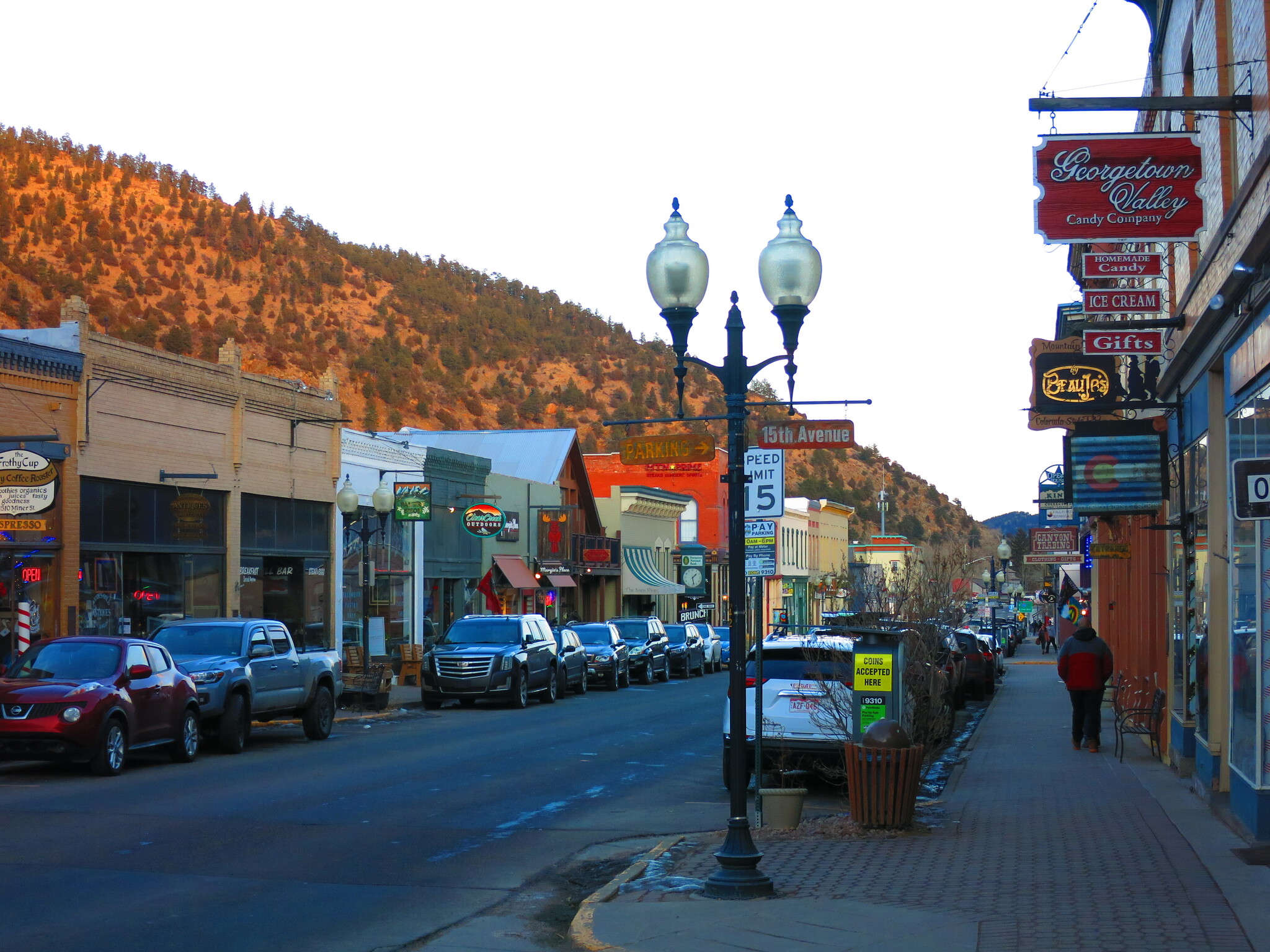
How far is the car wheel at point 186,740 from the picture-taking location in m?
17.7

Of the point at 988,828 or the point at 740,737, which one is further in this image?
the point at 988,828

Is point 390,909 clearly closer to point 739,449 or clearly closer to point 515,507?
point 739,449

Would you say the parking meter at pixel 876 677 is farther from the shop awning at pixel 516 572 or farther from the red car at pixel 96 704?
the shop awning at pixel 516 572

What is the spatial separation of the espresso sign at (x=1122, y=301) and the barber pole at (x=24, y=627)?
700 inches

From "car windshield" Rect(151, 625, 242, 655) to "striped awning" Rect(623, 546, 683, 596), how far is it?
38.8m

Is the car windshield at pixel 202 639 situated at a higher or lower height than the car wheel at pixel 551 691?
higher

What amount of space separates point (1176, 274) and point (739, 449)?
814 cm

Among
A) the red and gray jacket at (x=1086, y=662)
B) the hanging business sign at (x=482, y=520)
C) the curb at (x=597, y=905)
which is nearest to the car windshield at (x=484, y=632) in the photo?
the hanging business sign at (x=482, y=520)

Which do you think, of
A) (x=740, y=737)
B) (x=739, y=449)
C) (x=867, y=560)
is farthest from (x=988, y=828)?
(x=867, y=560)

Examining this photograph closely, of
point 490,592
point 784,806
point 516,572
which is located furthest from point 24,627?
point 516,572

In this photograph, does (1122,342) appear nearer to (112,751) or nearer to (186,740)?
(112,751)

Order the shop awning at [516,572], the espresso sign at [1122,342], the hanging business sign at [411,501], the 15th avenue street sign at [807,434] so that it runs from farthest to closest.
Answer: the shop awning at [516,572] < the hanging business sign at [411,501] < the espresso sign at [1122,342] < the 15th avenue street sign at [807,434]

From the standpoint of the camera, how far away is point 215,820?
41.5 feet

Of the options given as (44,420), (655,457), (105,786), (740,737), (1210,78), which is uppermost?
(1210,78)
